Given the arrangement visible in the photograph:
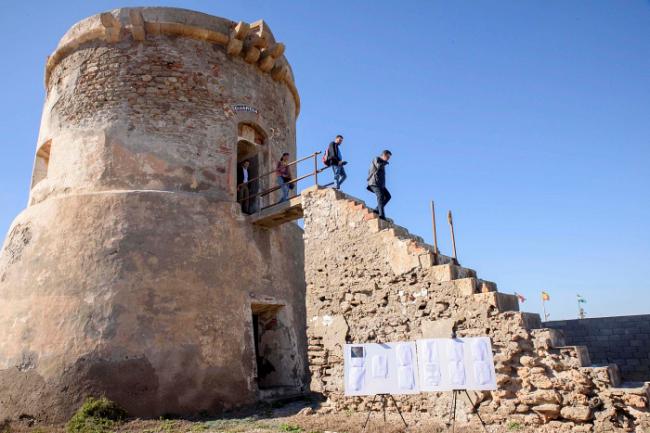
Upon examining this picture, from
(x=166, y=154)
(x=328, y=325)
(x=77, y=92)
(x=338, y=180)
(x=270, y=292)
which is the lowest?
(x=328, y=325)

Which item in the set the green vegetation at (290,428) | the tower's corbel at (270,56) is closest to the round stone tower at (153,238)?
the tower's corbel at (270,56)

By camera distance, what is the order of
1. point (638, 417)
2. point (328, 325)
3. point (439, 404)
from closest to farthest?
point (638, 417)
point (439, 404)
point (328, 325)

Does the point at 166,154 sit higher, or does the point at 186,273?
the point at 166,154

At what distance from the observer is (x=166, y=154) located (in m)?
10.6

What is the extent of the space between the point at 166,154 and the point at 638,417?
9149 millimetres

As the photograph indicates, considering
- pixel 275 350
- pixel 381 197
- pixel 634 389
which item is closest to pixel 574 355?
pixel 634 389

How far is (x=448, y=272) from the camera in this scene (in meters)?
7.00

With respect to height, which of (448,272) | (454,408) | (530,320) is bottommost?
(454,408)

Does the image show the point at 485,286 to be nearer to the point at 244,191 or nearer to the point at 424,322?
the point at 424,322

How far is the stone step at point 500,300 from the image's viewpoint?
6.48 m

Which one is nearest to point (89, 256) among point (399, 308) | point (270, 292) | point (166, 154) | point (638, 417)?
point (166, 154)

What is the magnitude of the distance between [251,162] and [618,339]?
28.0 feet

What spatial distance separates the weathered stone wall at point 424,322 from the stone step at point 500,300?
0.5 inches

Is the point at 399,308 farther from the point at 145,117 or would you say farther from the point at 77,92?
the point at 77,92
